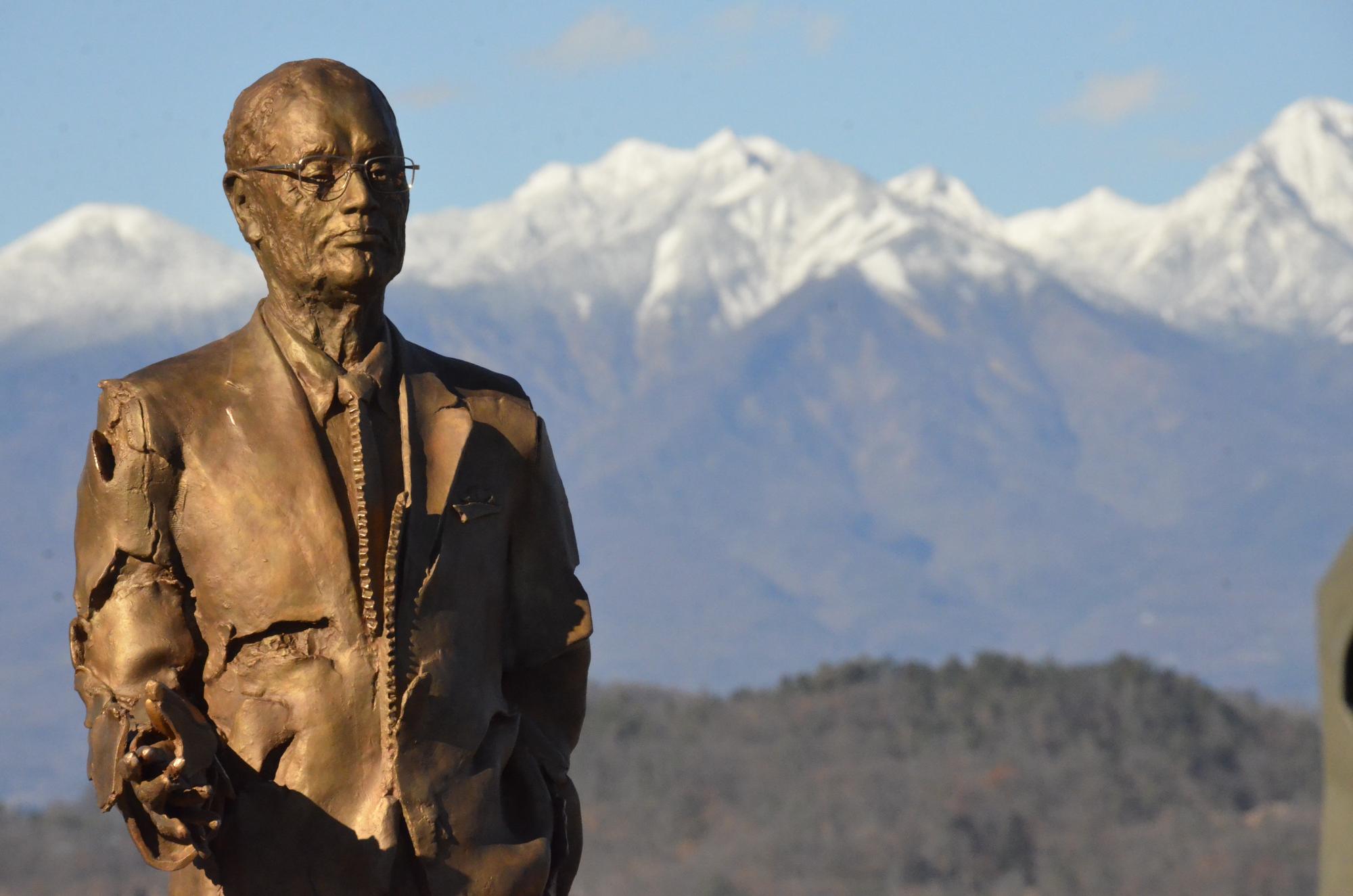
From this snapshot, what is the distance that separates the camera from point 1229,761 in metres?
51.9

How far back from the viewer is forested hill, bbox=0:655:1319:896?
4444 cm

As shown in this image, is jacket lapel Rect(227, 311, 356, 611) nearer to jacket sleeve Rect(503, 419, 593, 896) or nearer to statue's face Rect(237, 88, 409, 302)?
statue's face Rect(237, 88, 409, 302)

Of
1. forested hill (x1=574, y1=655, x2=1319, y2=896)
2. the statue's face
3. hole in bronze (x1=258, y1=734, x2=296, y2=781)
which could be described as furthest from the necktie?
forested hill (x1=574, y1=655, x2=1319, y2=896)

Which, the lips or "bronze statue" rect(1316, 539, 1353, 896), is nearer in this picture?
"bronze statue" rect(1316, 539, 1353, 896)

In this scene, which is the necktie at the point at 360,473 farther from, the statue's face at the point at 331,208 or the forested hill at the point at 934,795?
the forested hill at the point at 934,795

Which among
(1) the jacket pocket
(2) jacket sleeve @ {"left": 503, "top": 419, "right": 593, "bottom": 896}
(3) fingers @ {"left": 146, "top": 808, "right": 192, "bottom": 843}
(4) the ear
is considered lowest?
(3) fingers @ {"left": 146, "top": 808, "right": 192, "bottom": 843}

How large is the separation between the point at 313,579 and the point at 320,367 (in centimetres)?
58

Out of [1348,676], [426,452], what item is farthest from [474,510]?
[1348,676]

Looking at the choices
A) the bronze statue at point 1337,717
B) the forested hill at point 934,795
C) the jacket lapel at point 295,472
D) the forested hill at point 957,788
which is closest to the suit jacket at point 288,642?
the jacket lapel at point 295,472

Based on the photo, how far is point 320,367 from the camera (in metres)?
6.61

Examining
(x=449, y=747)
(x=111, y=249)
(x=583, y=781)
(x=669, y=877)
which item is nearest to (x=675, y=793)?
(x=583, y=781)

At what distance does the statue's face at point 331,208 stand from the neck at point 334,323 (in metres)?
0.04

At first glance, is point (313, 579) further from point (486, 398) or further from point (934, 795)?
point (934, 795)

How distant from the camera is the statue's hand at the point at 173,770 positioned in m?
5.99
